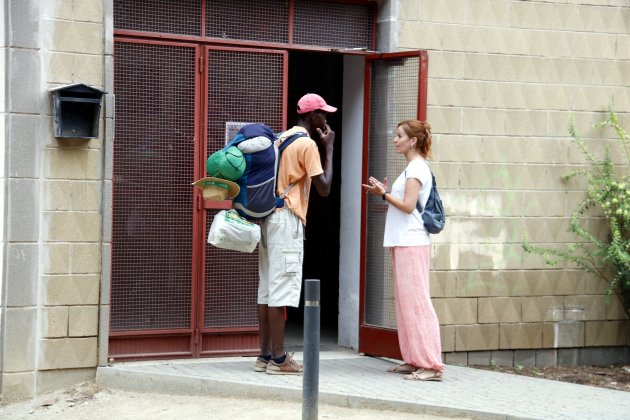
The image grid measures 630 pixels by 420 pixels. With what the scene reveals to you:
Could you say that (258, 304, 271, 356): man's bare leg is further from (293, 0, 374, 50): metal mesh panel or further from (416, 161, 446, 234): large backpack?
(293, 0, 374, 50): metal mesh panel

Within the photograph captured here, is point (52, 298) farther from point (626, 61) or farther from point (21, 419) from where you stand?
point (626, 61)

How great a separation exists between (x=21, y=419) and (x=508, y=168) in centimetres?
456

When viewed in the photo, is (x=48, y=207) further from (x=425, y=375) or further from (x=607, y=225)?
(x=607, y=225)

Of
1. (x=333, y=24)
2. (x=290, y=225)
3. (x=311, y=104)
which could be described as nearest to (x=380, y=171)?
(x=333, y=24)

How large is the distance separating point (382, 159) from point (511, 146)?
121 centimetres

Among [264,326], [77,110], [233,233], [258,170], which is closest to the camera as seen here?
[233,233]

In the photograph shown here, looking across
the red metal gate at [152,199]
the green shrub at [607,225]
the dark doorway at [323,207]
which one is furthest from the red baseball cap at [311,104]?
the dark doorway at [323,207]

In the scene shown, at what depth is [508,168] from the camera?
9.76m

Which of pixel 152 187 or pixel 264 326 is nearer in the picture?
pixel 264 326

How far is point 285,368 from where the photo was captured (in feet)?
27.1

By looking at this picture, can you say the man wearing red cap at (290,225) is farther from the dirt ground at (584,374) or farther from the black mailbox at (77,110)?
the dirt ground at (584,374)

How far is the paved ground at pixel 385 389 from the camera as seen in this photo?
7.59 m

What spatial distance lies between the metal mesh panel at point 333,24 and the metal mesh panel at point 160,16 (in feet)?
2.90

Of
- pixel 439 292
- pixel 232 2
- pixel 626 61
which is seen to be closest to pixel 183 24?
pixel 232 2
